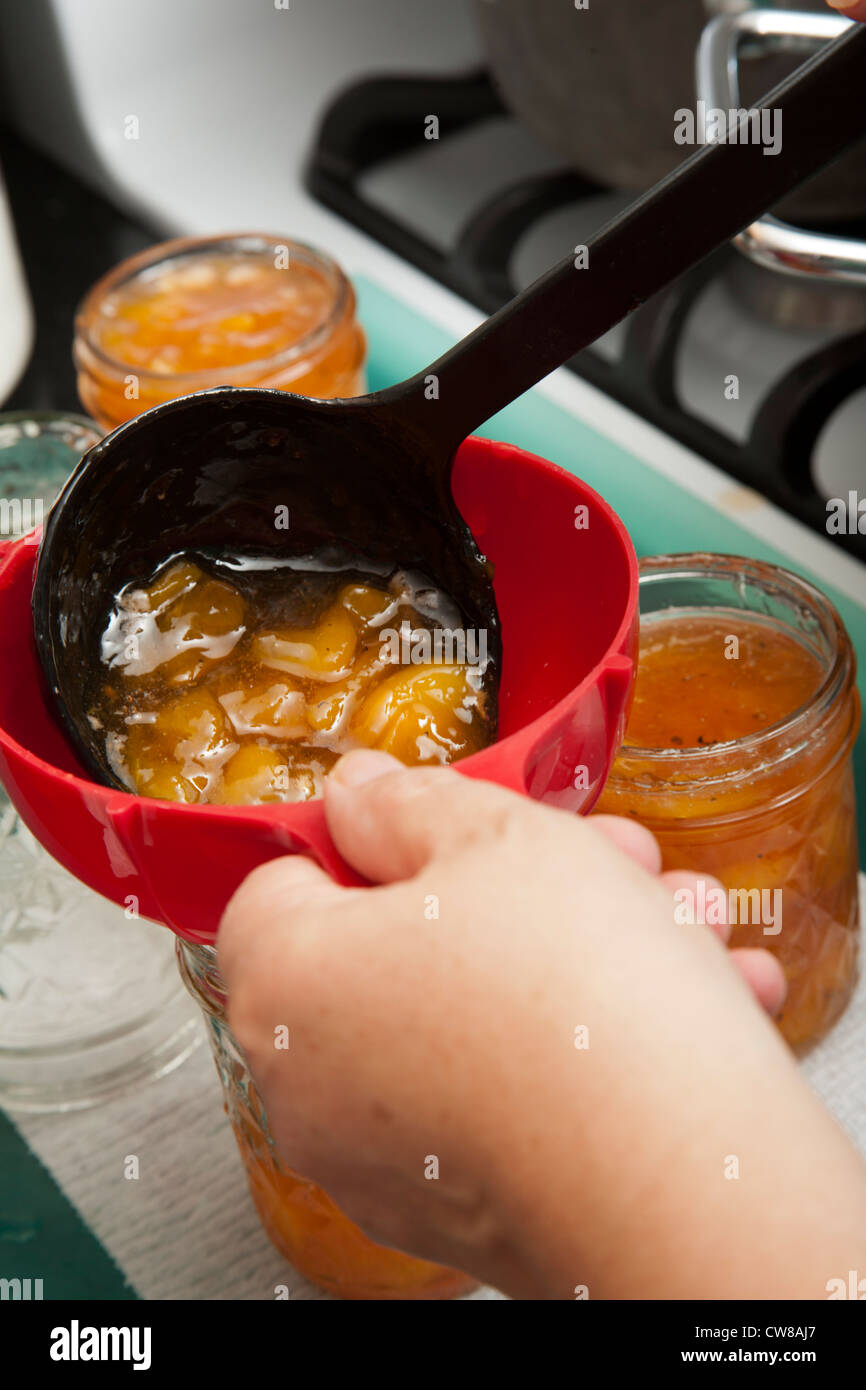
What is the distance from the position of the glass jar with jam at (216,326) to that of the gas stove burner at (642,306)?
115 mm

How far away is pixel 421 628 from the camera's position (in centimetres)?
44

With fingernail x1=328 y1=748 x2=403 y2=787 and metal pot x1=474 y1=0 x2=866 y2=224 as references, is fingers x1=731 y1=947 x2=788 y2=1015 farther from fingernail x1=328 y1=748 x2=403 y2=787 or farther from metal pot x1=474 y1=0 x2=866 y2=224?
metal pot x1=474 y1=0 x2=866 y2=224

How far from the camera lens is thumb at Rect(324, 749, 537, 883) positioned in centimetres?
31

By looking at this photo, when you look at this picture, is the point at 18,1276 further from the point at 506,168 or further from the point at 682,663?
the point at 506,168

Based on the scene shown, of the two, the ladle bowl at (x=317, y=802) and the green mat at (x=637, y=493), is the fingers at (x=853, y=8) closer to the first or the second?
the ladle bowl at (x=317, y=802)

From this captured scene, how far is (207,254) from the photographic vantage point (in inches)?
30.4

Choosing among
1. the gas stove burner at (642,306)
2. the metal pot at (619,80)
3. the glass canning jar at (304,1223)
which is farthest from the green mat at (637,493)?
the glass canning jar at (304,1223)

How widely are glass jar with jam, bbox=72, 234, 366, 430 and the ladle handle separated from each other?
249 mm

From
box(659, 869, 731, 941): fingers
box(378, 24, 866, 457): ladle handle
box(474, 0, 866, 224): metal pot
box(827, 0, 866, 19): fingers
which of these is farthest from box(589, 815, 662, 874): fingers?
box(474, 0, 866, 224): metal pot

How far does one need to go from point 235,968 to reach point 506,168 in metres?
0.74

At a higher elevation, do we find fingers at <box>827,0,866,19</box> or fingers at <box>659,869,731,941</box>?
fingers at <box>827,0,866,19</box>

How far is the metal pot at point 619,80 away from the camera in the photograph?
75 cm

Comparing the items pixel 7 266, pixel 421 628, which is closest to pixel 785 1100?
pixel 421 628

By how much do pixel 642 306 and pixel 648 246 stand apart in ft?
1.04
